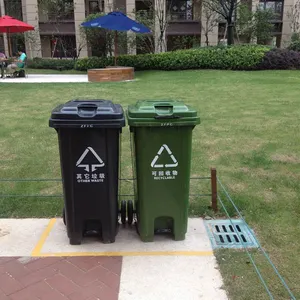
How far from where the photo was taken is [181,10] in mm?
33594

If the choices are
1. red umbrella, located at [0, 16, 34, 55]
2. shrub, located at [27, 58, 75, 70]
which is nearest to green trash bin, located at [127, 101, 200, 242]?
red umbrella, located at [0, 16, 34, 55]

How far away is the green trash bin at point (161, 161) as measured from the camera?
9.58ft

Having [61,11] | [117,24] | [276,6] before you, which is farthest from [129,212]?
[276,6]

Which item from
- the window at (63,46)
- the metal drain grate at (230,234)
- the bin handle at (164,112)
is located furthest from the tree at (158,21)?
the bin handle at (164,112)

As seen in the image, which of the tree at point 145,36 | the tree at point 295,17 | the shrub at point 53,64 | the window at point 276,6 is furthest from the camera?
the window at point 276,6

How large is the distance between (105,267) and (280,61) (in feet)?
51.6

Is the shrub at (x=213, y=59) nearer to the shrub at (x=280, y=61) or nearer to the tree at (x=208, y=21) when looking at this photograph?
the shrub at (x=280, y=61)

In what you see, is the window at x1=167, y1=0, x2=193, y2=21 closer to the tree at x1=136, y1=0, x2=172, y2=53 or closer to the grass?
the tree at x1=136, y1=0, x2=172, y2=53

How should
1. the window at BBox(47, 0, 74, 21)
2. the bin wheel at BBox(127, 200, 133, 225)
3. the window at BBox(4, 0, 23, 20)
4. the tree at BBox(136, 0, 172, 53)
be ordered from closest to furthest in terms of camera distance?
1. the bin wheel at BBox(127, 200, 133, 225)
2. the tree at BBox(136, 0, 172, 53)
3. the window at BBox(47, 0, 74, 21)
4. the window at BBox(4, 0, 23, 20)

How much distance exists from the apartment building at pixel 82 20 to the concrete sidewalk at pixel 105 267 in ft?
97.6

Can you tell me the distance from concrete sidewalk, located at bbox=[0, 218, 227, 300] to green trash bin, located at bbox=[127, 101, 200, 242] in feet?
0.72

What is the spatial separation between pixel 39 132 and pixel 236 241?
494cm

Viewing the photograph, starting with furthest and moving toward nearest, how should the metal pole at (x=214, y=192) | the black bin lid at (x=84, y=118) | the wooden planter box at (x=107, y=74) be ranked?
the wooden planter box at (x=107, y=74) < the metal pole at (x=214, y=192) < the black bin lid at (x=84, y=118)

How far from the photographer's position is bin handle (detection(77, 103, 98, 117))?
9.39 ft
